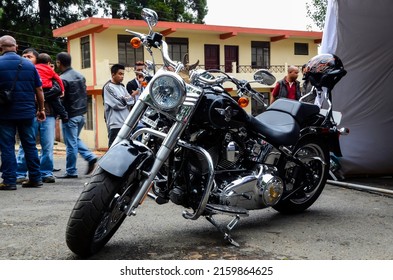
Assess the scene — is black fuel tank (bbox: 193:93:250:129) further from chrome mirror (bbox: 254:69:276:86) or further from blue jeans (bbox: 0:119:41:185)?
blue jeans (bbox: 0:119:41:185)

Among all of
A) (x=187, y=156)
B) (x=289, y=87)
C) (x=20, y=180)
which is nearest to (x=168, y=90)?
(x=187, y=156)

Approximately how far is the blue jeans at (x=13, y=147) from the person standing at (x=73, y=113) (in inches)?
37.3

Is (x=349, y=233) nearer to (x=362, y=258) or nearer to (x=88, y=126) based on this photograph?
(x=362, y=258)

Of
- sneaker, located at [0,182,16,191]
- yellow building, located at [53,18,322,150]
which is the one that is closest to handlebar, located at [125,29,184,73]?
sneaker, located at [0,182,16,191]

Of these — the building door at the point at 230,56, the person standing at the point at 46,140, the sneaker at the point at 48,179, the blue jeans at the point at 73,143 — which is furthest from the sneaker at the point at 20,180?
the building door at the point at 230,56

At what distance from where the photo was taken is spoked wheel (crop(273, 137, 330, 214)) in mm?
4809

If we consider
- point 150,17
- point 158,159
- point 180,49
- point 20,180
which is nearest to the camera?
point 158,159

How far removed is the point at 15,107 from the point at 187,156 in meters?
3.13

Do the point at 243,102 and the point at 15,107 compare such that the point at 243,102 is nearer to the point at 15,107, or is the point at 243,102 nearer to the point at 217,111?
the point at 217,111

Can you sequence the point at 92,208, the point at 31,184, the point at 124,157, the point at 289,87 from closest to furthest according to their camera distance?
the point at 92,208 < the point at 124,157 < the point at 31,184 < the point at 289,87

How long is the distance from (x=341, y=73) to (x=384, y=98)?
2.42 metres

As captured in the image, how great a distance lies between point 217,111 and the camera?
12.3 ft

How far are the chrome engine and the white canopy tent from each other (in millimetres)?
3183

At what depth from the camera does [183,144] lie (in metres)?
3.71
